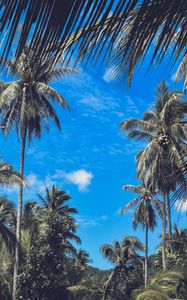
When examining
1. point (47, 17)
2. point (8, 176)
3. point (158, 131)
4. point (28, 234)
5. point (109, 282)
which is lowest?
point (47, 17)

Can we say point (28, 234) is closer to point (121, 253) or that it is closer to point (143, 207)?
point (143, 207)

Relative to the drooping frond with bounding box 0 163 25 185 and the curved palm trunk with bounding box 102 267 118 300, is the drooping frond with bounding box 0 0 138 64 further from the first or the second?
the curved palm trunk with bounding box 102 267 118 300

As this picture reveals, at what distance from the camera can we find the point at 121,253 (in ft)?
156

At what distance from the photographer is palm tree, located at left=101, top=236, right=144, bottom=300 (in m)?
47.2

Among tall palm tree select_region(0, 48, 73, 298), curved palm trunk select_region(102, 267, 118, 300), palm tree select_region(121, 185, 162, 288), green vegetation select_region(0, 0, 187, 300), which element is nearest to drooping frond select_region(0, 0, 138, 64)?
green vegetation select_region(0, 0, 187, 300)

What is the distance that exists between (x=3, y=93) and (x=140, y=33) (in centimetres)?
2472

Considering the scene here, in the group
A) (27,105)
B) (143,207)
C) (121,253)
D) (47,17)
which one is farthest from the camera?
(121,253)

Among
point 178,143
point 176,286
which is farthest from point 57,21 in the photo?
point 178,143

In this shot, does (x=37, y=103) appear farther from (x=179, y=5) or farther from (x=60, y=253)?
(x=179, y=5)

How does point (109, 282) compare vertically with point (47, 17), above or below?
above

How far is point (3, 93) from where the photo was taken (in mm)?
26219

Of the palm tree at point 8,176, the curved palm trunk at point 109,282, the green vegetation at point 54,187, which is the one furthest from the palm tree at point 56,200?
the palm tree at point 8,176

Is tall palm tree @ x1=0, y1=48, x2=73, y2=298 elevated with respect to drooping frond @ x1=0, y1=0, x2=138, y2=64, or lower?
elevated

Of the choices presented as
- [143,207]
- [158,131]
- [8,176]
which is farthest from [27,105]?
[143,207]
